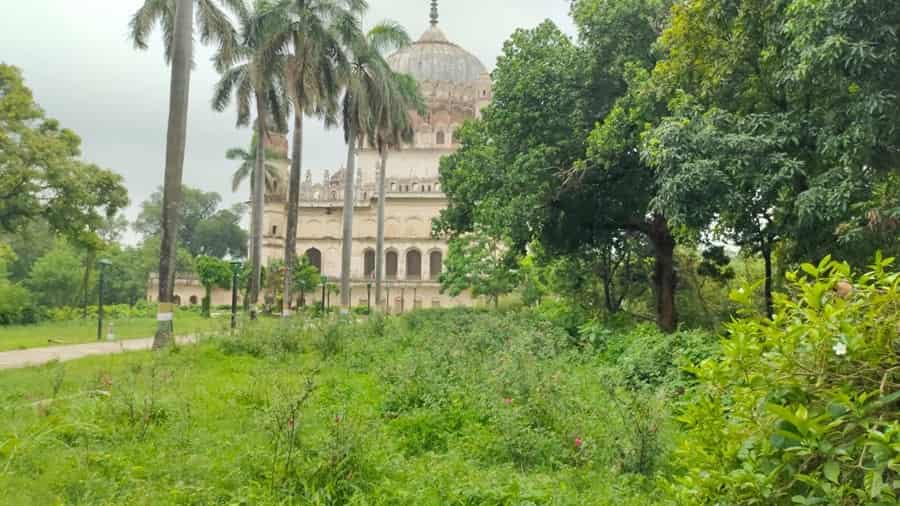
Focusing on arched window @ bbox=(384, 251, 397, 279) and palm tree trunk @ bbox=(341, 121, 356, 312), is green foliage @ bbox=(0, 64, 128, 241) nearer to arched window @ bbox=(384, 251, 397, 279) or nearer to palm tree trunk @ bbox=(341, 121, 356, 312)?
palm tree trunk @ bbox=(341, 121, 356, 312)

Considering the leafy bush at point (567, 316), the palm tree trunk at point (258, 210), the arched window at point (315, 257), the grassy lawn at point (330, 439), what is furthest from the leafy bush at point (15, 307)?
the arched window at point (315, 257)

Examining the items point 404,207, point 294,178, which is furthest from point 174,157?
point 404,207

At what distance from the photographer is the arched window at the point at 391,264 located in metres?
49.2

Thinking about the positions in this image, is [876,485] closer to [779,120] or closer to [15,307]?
[779,120]

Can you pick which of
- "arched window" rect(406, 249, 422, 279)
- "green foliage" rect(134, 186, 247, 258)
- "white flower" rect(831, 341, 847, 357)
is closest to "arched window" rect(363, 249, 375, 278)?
"arched window" rect(406, 249, 422, 279)

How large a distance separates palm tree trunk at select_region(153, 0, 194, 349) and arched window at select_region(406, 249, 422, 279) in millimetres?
36019

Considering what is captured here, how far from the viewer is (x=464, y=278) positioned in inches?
1178

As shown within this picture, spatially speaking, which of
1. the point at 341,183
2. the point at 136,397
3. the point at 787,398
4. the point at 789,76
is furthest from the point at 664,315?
the point at 341,183

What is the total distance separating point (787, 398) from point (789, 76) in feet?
22.1

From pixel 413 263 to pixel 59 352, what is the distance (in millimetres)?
35887

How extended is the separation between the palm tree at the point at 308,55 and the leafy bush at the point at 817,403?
56.6ft

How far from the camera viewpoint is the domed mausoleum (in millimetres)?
46750

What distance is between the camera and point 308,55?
1886 centimetres

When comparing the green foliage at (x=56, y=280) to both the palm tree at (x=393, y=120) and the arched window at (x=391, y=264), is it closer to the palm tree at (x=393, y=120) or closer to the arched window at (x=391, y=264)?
the palm tree at (x=393, y=120)
